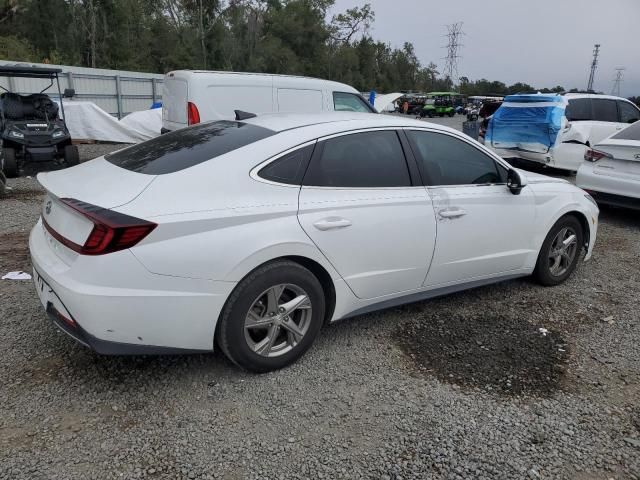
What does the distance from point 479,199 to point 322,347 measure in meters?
1.62

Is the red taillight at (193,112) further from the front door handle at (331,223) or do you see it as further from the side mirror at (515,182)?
the front door handle at (331,223)

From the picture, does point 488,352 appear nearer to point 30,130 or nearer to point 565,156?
point 565,156

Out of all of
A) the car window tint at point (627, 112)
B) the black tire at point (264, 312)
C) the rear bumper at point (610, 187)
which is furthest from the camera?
the car window tint at point (627, 112)

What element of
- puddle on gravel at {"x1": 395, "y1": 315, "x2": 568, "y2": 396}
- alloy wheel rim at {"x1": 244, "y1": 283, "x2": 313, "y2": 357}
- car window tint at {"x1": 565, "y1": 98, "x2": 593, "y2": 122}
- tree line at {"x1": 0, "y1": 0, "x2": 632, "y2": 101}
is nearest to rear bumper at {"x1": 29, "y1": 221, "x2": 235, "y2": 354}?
alloy wheel rim at {"x1": 244, "y1": 283, "x2": 313, "y2": 357}

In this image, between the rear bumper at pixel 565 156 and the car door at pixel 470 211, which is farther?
the rear bumper at pixel 565 156

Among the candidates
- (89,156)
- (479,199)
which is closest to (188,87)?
(89,156)

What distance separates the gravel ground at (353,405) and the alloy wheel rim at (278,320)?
186mm

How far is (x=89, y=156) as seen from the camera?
12.1 meters

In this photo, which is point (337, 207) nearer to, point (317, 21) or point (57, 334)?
point (57, 334)

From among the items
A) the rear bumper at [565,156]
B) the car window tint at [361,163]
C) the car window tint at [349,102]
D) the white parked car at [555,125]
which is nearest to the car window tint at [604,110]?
the white parked car at [555,125]

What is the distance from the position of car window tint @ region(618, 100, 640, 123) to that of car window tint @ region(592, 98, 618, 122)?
0.64 ft

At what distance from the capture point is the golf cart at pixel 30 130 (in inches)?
→ 364

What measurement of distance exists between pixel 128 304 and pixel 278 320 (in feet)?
2.86

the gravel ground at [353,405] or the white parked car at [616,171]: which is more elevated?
the white parked car at [616,171]
